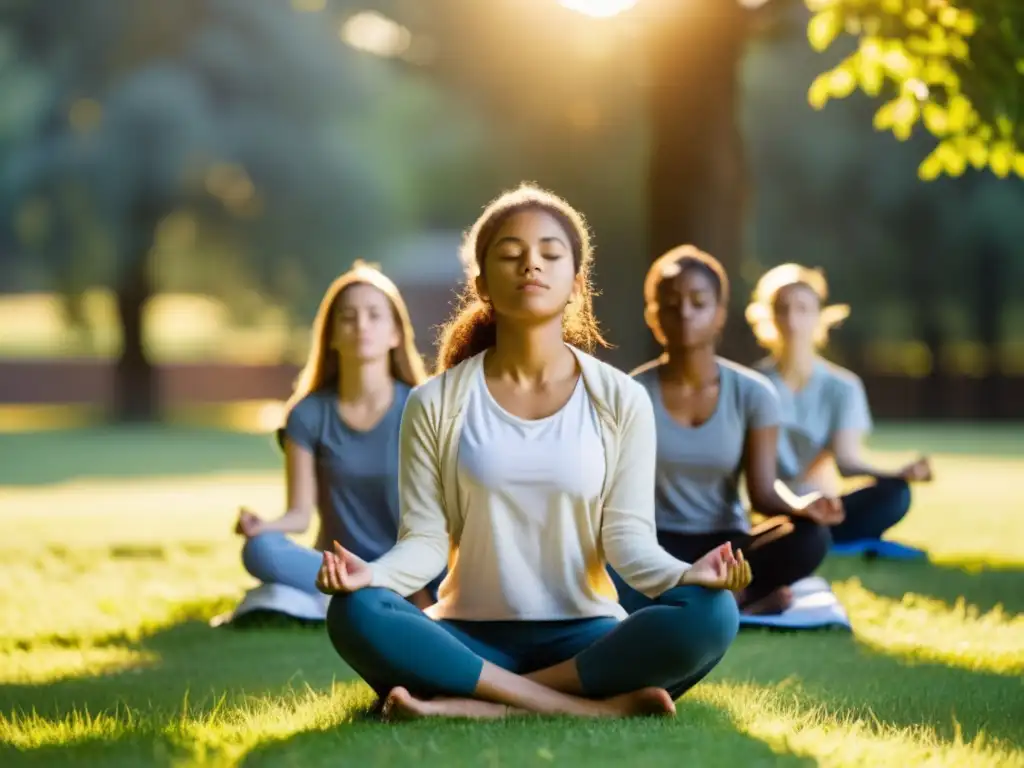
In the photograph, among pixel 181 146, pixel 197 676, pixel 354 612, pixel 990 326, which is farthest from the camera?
pixel 990 326

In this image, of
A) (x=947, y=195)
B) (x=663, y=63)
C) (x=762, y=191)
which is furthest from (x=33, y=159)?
(x=663, y=63)

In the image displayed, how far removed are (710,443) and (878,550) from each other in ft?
10.7

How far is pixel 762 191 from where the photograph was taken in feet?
113

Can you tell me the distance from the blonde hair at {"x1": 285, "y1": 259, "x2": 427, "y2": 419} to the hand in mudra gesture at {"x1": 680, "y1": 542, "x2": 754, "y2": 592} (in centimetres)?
303

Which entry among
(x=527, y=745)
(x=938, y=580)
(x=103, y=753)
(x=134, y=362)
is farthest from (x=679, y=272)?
(x=134, y=362)

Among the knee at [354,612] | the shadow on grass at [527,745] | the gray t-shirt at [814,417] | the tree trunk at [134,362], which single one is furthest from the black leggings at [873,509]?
the tree trunk at [134,362]

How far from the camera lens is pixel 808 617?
23.3ft

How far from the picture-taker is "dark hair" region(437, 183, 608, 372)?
4.84 metres

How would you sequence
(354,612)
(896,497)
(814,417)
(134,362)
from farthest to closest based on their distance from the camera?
(134,362)
(896,497)
(814,417)
(354,612)

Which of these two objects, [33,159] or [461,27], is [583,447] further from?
[33,159]

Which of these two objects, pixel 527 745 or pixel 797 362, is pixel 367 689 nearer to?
pixel 527 745

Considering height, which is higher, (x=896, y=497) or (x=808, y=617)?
(x=896, y=497)

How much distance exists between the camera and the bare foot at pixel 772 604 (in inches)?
283

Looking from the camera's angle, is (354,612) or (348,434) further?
(348,434)
